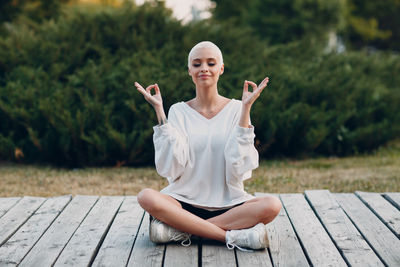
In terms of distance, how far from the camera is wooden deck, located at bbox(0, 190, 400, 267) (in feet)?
10.7

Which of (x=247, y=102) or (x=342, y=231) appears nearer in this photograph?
(x=247, y=102)

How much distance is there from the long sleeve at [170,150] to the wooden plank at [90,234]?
0.71 m

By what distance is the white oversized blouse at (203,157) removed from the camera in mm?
3463

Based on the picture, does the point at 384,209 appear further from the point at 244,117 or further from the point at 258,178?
the point at 258,178

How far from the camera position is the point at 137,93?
6.82 m

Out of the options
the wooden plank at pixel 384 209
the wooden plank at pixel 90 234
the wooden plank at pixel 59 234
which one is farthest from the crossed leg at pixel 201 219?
the wooden plank at pixel 384 209

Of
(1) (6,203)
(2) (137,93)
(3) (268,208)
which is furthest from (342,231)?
(2) (137,93)

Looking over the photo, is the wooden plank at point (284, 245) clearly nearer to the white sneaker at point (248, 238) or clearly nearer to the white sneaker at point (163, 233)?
the white sneaker at point (248, 238)

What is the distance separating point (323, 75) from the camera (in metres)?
7.89

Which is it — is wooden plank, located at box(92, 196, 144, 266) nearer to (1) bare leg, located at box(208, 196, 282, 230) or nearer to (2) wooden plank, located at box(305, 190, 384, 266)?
(1) bare leg, located at box(208, 196, 282, 230)

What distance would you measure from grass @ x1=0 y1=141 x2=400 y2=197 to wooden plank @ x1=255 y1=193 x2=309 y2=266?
1.66 m

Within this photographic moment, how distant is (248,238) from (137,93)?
379cm

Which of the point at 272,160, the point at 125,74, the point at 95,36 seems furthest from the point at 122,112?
the point at 272,160

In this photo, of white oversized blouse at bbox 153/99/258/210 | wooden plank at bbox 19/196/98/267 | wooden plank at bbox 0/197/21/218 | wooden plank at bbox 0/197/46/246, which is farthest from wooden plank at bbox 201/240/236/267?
wooden plank at bbox 0/197/21/218
